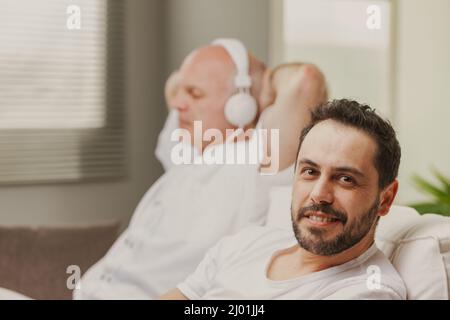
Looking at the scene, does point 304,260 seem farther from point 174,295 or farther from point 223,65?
point 223,65

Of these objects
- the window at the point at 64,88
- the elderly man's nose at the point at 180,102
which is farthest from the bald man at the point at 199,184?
the window at the point at 64,88

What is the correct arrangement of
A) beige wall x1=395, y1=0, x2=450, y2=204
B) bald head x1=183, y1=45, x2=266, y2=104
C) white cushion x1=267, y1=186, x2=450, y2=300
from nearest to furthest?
white cushion x1=267, y1=186, x2=450, y2=300 → beige wall x1=395, y1=0, x2=450, y2=204 → bald head x1=183, y1=45, x2=266, y2=104

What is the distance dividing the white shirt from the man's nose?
0.19 m

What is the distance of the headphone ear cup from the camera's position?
4.28ft

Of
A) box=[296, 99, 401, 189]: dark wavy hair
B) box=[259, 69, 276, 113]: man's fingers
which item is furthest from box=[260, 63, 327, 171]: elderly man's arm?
box=[296, 99, 401, 189]: dark wavy hair

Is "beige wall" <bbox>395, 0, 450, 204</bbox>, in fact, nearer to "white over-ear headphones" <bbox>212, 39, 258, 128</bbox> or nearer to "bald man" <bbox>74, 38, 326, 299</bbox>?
"bald man" <bbox>74, 38, 326, 299</bbox>

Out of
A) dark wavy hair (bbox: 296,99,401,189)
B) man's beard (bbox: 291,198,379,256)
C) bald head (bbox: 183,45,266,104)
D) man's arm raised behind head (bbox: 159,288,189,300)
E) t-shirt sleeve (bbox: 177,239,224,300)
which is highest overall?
bald head (bbox: 183,45,266,104)

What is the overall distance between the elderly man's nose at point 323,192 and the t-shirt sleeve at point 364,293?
135mm

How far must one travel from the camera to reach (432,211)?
1229 mm

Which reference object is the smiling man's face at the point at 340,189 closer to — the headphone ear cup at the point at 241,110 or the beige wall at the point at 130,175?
the headphone ear cup at the point at 241,110

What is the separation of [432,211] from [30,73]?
78 cm

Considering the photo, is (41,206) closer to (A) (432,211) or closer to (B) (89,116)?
(B) (89,116)

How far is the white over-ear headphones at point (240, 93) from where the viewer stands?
51.4 inches

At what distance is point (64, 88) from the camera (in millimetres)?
1378
